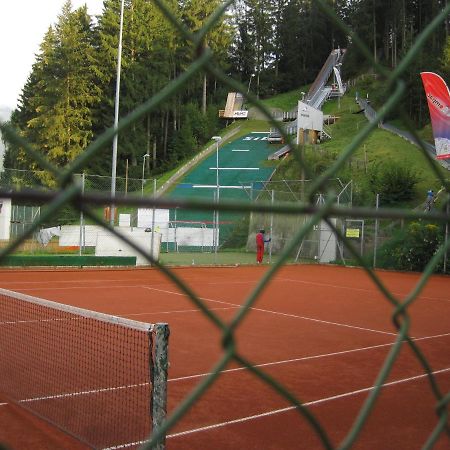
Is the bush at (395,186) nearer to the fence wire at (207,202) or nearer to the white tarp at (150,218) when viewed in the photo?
the white tarp at (150,218)

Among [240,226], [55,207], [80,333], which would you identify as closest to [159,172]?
[240,226]

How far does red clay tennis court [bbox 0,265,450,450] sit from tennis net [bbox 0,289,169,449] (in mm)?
213

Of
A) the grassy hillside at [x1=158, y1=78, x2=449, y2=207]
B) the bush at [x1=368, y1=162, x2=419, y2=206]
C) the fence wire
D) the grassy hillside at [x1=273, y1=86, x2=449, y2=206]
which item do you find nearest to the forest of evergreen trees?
the fence wire

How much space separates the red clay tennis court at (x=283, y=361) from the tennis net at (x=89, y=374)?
213mm

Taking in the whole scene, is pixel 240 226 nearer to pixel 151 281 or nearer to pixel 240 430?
pixel 151 281

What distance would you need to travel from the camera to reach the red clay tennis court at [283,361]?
4184 mm

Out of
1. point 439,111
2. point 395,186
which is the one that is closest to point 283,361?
point 439,111

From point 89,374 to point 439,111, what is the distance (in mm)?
11134

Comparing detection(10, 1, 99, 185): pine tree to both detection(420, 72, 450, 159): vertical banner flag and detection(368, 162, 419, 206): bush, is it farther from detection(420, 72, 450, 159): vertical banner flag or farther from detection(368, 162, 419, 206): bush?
detection(368, 162, 419, 206): bush

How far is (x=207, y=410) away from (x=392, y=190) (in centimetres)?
2300

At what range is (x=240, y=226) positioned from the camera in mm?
27641

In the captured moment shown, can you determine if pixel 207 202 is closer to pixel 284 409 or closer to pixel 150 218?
pixel 284 409

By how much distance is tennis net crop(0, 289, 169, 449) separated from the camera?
12.5 ft

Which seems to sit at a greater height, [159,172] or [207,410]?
[159,172]
